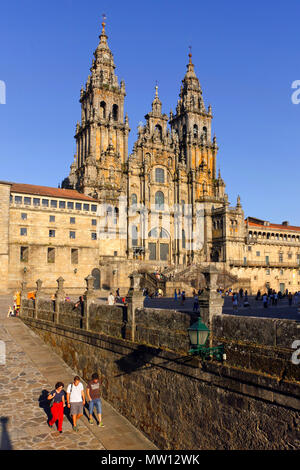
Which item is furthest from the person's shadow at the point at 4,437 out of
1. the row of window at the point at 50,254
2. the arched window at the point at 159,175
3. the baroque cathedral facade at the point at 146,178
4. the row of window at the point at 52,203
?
the arched window at the point at 159,175

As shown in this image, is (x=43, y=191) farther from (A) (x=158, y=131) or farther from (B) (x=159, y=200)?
(A) (x=158, y=131)

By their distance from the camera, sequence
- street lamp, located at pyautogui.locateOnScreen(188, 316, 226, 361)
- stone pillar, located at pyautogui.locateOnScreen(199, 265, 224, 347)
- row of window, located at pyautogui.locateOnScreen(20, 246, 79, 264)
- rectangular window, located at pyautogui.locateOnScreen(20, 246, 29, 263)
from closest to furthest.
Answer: street lamp, located at pyautogui.locateOnScreen(188, 316, 226, 361) → stone pillar, located at pyautogui.locateOnScreen(199, 265, 224, 347) → rectangular window, located at pyautogui.locateOnScreen(20, 246, 29, 263) → row of window, located at pyautogui.locateOnScreen(20, 246, 79, 264)

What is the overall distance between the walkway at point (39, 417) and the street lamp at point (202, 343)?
165 inches

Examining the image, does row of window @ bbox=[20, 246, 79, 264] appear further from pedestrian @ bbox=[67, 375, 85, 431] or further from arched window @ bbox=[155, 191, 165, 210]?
pedestrian @ bbox=[67, 375, 85, 431]

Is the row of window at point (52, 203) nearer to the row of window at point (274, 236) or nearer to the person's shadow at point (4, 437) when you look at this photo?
the row of window at point (274, 236)

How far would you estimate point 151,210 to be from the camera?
59344 mm

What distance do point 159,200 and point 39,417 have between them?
49.9 metres

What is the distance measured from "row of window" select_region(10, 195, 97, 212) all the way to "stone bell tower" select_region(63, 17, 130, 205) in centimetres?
344

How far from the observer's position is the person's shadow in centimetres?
1077

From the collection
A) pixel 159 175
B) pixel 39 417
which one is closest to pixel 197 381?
pixel 39 417

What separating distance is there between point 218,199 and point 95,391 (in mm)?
54344

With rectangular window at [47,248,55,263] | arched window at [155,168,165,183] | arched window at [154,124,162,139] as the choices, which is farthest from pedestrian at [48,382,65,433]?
arched window at [154,124,162,139]

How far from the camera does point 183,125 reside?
6975 centimetres

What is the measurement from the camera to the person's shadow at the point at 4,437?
10775 mm
